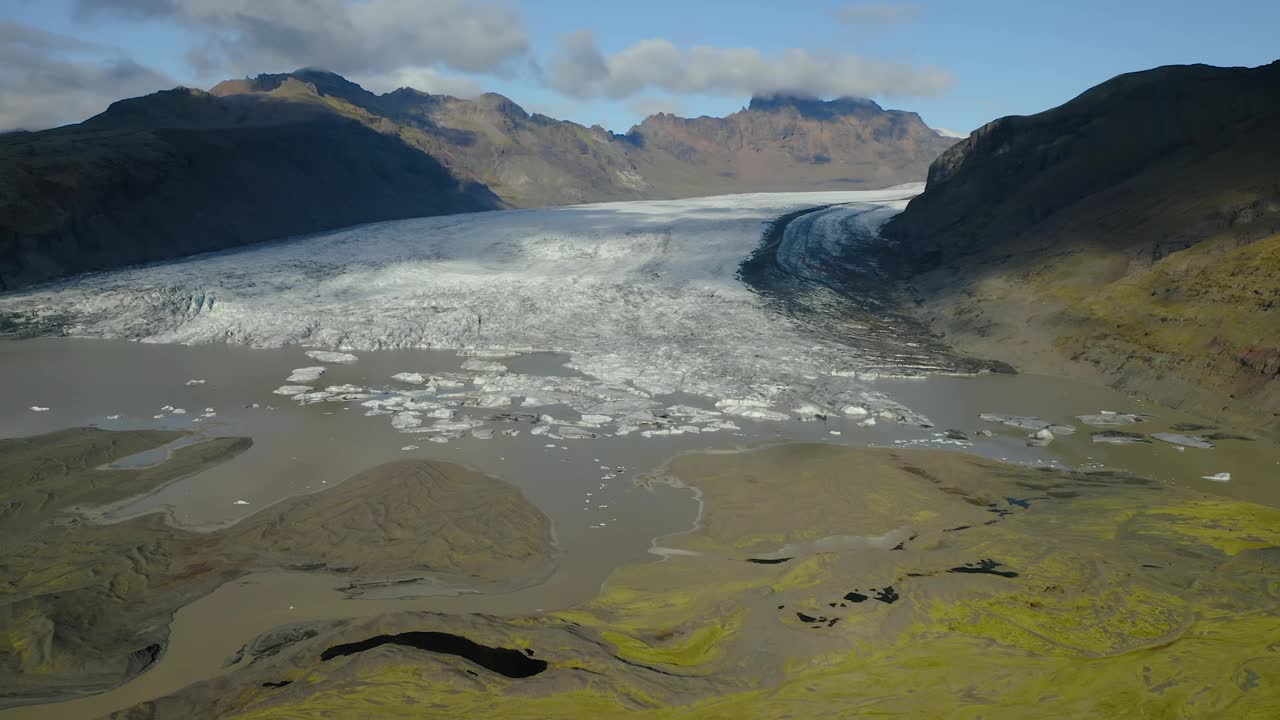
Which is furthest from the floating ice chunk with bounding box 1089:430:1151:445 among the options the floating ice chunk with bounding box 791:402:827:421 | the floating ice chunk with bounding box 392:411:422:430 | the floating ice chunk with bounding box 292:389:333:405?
the floating ice chunk with bounding box 292:389:333:405

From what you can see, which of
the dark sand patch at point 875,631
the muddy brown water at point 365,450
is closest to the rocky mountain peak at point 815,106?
the muddy brown water at point 365,450

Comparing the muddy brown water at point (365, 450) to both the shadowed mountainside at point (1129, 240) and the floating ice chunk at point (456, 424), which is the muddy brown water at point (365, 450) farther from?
the shadowed mountainside at point (1129, 240)

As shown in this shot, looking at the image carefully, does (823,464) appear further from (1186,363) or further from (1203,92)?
(1203,92)

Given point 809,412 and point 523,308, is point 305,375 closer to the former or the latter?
point 523,308

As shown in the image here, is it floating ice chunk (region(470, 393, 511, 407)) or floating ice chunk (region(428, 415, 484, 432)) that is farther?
floating ice chunk (region(470, 393, 511, 407))

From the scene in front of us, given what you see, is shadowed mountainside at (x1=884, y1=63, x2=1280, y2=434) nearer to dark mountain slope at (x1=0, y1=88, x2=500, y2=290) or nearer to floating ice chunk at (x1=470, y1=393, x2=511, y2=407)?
floating ice chunk at (x1=470, y1=393, x2=511, y2=407)
